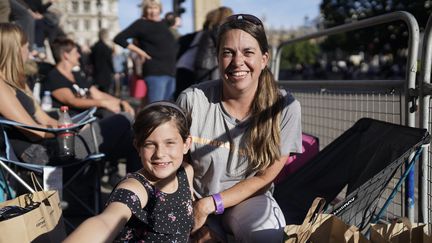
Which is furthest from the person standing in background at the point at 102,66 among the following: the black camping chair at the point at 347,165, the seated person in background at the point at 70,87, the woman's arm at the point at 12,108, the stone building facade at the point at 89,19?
the stone building facade at the point at 89,19

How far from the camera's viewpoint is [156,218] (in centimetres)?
240

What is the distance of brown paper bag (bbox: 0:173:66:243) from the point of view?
213cm

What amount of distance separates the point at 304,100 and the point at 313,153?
4.16 ft

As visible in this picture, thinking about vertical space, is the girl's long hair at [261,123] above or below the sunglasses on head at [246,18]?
below

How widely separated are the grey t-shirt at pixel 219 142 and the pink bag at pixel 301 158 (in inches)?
27.7

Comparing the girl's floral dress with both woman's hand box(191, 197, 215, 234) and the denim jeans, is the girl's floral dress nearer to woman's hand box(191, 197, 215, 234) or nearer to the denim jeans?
woman's hand box(191, 197, 215, 234)

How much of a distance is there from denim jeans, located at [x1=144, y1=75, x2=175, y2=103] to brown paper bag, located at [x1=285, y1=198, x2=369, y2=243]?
5083 mm

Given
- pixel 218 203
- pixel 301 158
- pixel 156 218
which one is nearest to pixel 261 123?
pixel 218 203

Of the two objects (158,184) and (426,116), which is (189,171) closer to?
(158,184)

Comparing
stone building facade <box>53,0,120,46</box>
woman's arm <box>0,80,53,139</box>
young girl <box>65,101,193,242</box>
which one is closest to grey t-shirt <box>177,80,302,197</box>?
young girl <box>65,101,193,242</box>

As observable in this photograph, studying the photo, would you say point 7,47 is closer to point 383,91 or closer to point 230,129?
point 230,129

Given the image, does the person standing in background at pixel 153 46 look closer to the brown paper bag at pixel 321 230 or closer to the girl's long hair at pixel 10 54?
the girl's long hair at pixel 10 54

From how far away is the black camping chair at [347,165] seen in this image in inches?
117

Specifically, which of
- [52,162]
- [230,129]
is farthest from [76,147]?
[230,129]
